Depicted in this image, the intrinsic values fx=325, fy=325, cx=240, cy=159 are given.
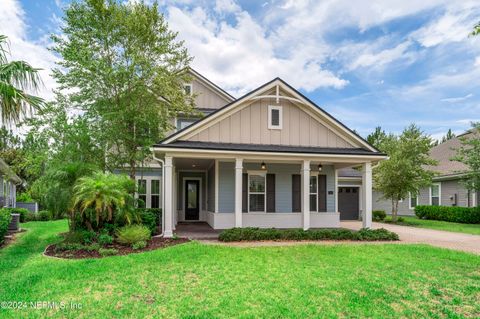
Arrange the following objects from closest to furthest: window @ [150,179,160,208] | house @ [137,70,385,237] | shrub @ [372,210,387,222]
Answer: house @ [137,70,385,237], window @ [150,179,160,208], shrub @ [372,210,387,222]

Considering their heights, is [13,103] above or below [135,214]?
above

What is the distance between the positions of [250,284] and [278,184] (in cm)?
832

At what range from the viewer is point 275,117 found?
1286 cm

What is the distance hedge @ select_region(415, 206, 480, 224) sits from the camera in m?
18.0

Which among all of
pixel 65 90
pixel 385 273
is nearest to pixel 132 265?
pixel 385 273

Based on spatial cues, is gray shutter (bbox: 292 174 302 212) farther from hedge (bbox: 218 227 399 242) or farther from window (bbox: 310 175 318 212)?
hedge (bbox: 218 227 399 242)

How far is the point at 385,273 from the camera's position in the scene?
6.90 meters

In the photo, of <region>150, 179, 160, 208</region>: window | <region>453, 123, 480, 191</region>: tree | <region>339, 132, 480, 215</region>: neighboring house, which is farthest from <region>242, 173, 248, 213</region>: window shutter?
<region>453, 123, 480, 191</region>: tree

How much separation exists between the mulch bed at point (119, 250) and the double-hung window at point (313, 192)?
6.35m

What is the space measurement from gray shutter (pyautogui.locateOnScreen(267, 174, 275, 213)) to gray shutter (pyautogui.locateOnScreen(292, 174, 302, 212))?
3.06 feet

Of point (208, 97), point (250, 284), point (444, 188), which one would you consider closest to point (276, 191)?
point (250, 284)

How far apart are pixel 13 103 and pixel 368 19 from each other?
14318 mm

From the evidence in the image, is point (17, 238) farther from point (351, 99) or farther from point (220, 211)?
point (351, 99)

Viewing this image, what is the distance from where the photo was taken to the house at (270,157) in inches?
456
